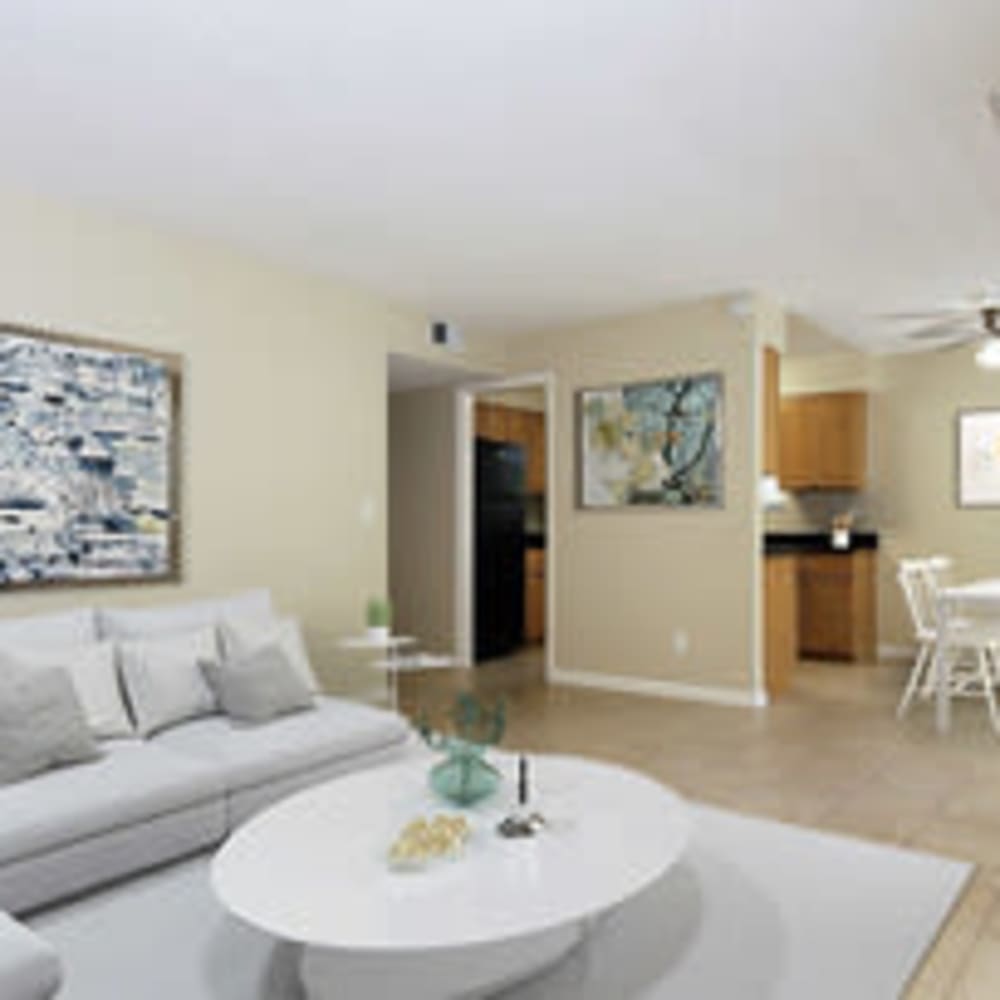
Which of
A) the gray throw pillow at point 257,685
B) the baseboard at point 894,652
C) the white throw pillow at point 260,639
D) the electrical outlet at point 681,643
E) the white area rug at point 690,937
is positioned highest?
the white throw pillow at point 260,639

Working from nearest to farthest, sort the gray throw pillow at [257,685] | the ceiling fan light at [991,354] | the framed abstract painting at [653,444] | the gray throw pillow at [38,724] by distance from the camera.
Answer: the gray throw pillow at [38,724] → the gray throw pillow at [257,685] → the ceiling fan light at [991,354] → the framed abstract painting at [653,444]

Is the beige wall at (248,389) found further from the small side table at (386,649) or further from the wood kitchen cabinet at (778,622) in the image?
the wood kitchen cabinet at (778,622)

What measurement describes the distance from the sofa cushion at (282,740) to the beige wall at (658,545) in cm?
238

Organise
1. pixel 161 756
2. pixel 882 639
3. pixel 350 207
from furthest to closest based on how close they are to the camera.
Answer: pixel 882 639, pixel 350 207, pixel 161 756

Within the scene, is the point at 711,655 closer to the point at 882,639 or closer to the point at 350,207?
the point at 882,639

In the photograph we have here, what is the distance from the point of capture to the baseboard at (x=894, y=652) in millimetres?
6676

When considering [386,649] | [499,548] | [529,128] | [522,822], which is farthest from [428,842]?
[499,548]

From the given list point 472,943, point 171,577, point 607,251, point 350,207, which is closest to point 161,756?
point 171,577

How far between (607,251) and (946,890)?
303cm

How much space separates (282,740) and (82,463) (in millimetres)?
1549

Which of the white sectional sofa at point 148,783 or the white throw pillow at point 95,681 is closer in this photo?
the white sectional sofa at point 148,783

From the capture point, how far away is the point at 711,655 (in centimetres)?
509

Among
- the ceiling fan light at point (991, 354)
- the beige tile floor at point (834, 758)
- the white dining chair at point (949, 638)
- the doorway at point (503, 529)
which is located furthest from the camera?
the doorway at point (503, 529)

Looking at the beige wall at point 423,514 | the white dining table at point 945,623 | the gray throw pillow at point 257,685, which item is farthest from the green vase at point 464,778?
the beige wall at point 423,514
